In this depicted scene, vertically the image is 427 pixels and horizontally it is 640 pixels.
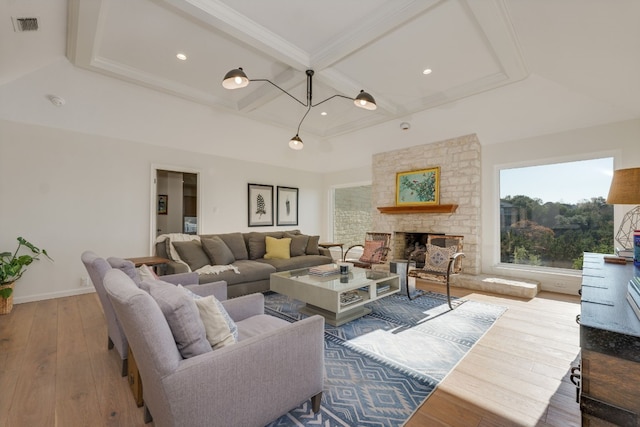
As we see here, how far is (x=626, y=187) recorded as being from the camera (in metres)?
2.16

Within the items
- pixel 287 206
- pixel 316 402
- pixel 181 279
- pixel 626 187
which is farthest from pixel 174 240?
pixel 626 187

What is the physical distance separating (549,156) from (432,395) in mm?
4288

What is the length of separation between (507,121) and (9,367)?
638cm

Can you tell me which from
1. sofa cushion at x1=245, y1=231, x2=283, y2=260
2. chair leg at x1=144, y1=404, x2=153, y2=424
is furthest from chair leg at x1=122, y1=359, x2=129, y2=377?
sofa cushion at x1=245, y1=231, x2=283, y2=260

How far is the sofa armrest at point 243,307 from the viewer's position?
2.15m

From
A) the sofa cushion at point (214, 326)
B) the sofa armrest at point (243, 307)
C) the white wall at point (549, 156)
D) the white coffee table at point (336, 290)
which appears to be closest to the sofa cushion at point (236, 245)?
the white coffee table at point (336, 290)

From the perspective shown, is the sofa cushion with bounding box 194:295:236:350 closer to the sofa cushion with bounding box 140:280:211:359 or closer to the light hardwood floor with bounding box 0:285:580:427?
the sofa cushion with bounding box 140:280:211:359

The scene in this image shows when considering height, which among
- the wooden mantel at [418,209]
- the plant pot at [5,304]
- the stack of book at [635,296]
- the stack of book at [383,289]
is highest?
the wooden mantel at [418,209]

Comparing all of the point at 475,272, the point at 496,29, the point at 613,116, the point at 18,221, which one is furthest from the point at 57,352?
the point at 613,116

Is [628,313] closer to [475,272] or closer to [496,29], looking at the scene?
[496,29]

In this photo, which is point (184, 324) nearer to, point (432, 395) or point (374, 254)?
point (432, 395)

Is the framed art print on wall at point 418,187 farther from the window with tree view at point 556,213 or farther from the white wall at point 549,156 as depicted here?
the window with tree view at point 556,213

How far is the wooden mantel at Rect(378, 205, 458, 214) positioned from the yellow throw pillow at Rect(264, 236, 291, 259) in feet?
7.30

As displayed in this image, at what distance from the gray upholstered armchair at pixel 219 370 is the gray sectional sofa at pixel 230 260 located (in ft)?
7.37
